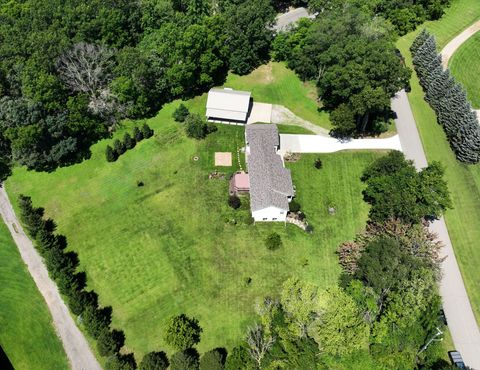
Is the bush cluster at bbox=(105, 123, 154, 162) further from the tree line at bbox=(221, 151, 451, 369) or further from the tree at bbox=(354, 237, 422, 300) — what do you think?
the tree at bbox=(354, 237, 422, 300)

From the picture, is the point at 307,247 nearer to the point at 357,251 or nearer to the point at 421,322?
the point at 357,251

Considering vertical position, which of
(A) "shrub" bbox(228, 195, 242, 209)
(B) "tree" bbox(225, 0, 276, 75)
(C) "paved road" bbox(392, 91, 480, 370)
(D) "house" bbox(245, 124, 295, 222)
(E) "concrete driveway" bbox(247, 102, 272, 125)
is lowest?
(C) "paved road" bbox(392, 91, 480, 370)

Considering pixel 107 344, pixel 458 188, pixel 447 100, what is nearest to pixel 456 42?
pixel 447 100

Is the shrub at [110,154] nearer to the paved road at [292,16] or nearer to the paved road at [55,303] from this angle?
the paved road at [55,303]

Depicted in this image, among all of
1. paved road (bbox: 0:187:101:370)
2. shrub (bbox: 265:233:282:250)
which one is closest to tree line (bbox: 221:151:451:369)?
shrub (bbox: 265:233:282:250)

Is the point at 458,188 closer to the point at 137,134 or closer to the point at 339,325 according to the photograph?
the point at 339,325

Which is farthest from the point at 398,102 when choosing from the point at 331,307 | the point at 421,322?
the point at 331,307
